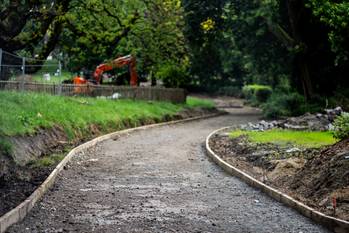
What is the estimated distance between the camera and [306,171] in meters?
11.2

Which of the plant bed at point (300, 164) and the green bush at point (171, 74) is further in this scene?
the green bush at point (171, 74)

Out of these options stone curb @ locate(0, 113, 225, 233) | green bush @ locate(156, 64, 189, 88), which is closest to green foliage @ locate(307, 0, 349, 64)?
stone curb @ locate(0, 113, 225, 233)

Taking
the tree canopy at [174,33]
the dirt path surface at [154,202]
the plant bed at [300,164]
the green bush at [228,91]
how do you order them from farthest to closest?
the green bush at [228,91] < the tree canopy at [174,33] < the plant bed at [300,164] < the dirt path surface at [154,202]

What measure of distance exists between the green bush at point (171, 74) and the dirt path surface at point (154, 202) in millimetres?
21866

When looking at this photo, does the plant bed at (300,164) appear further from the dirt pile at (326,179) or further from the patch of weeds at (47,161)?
the patch of weeds at (47,161)

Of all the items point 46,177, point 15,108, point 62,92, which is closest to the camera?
point 46,177

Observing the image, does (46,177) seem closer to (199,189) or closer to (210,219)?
(199,189)

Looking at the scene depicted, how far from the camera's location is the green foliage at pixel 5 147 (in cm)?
1169

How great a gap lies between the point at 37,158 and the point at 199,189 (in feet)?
14.5

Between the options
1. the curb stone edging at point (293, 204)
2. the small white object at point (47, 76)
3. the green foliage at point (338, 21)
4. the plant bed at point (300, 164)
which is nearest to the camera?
the curb stone edging at point (293, 204)

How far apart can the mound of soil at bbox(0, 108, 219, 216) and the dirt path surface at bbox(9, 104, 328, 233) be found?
0.39 meters

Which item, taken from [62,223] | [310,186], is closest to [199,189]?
[310,186]

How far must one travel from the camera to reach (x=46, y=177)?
444 inches

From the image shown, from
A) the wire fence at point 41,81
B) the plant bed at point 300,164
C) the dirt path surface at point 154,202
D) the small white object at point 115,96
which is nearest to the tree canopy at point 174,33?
the wire fence at point 41,81
